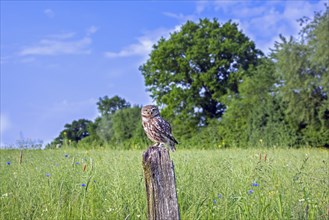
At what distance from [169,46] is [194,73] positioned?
9.35 feet

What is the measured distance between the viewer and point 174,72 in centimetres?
3378

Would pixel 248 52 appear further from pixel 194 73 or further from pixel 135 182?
pixel 135 182

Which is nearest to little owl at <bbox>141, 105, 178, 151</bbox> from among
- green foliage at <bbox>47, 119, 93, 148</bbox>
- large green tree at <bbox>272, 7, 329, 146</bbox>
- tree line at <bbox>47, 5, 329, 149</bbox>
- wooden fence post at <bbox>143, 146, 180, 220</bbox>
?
wooden fence post at <bbox>143, 146, 180, 220</bbox>

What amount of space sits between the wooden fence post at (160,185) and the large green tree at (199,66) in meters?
28.5

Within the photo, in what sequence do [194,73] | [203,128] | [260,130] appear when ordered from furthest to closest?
[194,73] < [203,128] < [260,130]

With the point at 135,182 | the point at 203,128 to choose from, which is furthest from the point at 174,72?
the point at 135,182

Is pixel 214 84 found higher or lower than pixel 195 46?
lower

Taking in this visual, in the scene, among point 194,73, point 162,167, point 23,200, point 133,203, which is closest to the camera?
point 162,167

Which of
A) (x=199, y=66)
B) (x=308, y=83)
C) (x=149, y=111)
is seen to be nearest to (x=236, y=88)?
(x=199, y=66)

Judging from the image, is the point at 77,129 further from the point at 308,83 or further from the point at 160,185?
the point at 160,185

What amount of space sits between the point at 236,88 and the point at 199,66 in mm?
3287

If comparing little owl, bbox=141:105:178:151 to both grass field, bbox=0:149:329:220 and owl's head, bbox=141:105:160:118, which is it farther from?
grass field, bbox=0:149:329:220

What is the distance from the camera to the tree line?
24312mm

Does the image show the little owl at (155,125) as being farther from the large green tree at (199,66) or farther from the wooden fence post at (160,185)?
the large green tree at (199,66)
